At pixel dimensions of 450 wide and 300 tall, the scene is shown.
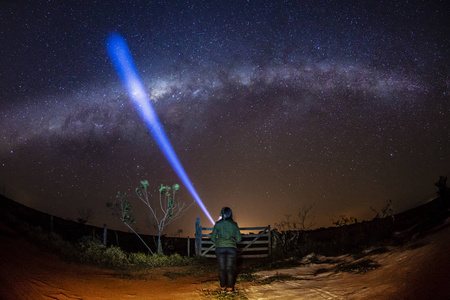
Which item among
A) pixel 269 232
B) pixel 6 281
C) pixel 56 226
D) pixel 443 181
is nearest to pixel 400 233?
pixel 443 181

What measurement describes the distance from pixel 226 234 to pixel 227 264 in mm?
681

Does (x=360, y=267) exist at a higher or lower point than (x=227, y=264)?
lower

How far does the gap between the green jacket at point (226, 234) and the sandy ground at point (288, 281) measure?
1.16 metres

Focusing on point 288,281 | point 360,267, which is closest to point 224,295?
point 288,281

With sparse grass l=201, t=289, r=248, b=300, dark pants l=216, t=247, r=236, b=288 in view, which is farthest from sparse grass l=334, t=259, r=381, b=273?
dark pants l=216, t=247, r=236, b=288

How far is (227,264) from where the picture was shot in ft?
20.6

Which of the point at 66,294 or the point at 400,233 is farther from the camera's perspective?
the point at 400,233

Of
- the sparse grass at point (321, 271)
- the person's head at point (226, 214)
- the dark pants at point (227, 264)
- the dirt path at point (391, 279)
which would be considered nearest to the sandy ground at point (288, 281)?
the dirt path at point (391, 279)

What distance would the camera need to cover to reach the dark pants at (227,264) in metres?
6.28

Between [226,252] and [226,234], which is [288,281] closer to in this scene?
[226,252]

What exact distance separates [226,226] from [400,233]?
21.0 feet

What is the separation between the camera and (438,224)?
298 inches

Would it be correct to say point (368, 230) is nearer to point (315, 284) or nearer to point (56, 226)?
point (315, 284)

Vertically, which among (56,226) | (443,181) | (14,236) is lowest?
(56,226)
